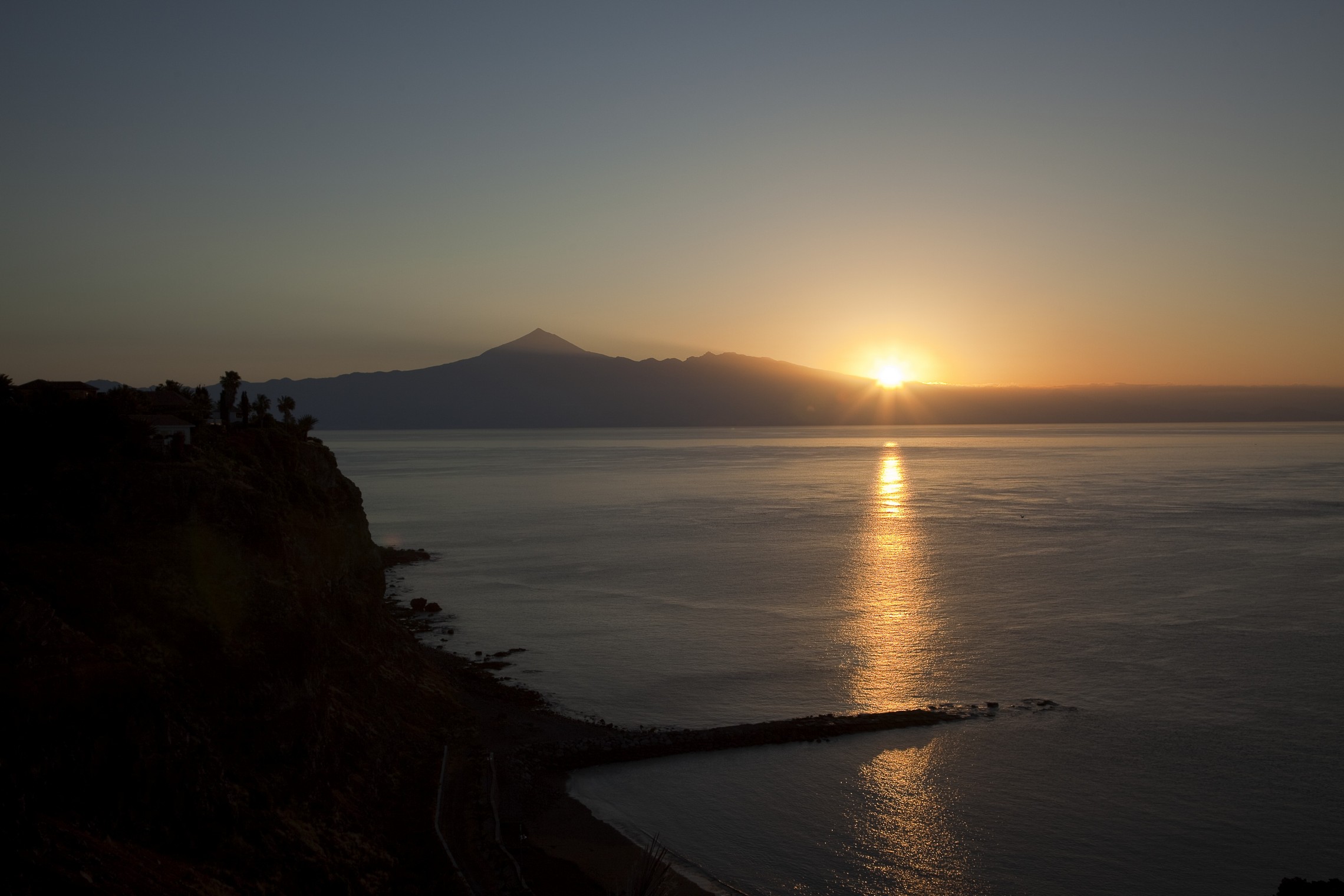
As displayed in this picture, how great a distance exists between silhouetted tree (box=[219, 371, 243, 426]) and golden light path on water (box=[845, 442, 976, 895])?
27.2 meters

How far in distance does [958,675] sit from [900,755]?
8.62 m

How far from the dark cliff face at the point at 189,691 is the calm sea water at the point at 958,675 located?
19.6ft

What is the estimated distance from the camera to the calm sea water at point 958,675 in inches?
755

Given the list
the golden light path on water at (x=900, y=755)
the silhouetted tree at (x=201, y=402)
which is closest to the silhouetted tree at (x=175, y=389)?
the silhouetted tree at (x=201, y=402)

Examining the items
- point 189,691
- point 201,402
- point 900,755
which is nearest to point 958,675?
point 900,755

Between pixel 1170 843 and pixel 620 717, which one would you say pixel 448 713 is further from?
pixel 1170 843

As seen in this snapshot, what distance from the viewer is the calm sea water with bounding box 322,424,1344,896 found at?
19188 millimetres

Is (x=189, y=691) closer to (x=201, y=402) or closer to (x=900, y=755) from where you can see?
(x=900, y=755)

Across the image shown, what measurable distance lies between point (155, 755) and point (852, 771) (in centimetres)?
1686

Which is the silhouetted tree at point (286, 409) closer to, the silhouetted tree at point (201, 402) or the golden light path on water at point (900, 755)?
the silhouetted tree at point (201, 402)

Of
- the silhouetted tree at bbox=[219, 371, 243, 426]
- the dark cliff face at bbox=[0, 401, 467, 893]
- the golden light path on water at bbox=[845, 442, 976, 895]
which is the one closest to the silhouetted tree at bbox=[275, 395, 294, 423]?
A: the silhouetted tree at bbox=[219, 371, 243, 426]

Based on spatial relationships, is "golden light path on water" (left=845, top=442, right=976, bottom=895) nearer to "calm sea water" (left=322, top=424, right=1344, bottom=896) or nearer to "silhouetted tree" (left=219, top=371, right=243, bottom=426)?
"calm sea water" (left=322, top=424, right=1344, bottom=896)

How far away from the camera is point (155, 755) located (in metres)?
12.9

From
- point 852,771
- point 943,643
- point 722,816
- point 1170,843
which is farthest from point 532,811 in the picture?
point 943,643
